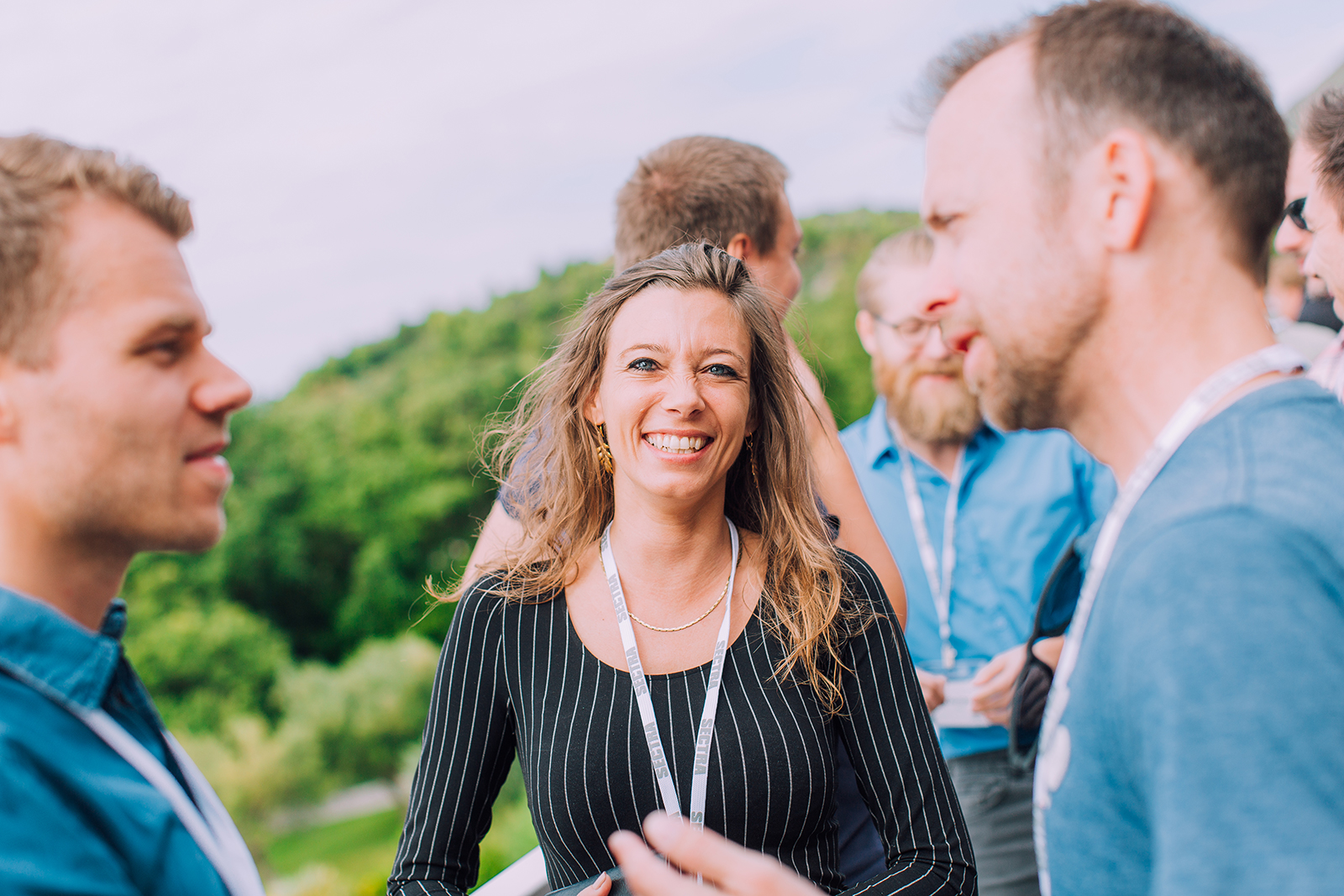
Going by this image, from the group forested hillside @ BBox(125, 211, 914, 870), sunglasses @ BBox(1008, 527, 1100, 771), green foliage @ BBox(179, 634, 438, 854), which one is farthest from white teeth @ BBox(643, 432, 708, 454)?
green foliage @ BBox(179, 634, 438, 854)

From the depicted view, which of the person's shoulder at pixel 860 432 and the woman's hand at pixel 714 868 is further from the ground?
the person's shoulder at pixel 860 432

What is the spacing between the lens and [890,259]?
3352 mm

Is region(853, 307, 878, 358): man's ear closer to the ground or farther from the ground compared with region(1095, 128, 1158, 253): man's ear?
farther from the ground

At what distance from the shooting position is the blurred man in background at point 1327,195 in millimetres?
1889

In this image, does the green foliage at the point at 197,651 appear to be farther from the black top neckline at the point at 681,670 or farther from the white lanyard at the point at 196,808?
the white lanyard at the point at 196,808

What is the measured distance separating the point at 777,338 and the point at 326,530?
1460 inches

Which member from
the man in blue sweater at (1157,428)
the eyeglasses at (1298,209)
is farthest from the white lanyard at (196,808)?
the eyeglasses at (1298,209)

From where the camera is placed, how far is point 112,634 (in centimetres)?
106

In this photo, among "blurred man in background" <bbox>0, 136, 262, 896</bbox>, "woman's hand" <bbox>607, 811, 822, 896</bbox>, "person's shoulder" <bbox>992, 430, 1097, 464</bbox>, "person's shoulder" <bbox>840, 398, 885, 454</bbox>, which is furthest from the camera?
"person's shoulder" <bbox>840, 398, 885, 454</bbox>

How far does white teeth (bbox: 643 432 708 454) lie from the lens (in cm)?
185

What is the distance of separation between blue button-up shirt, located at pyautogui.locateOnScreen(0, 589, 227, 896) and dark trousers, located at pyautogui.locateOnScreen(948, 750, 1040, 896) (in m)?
2.32

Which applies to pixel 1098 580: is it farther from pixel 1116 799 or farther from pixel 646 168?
pixel 646 168

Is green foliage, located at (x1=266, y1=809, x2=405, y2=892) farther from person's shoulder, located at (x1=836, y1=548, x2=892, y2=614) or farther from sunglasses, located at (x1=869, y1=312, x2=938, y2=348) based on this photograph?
person's shoulder, located at (x1=836, y1=548, x2=892, y2=614)

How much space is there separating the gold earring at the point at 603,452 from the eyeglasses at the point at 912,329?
1642 millimetres
